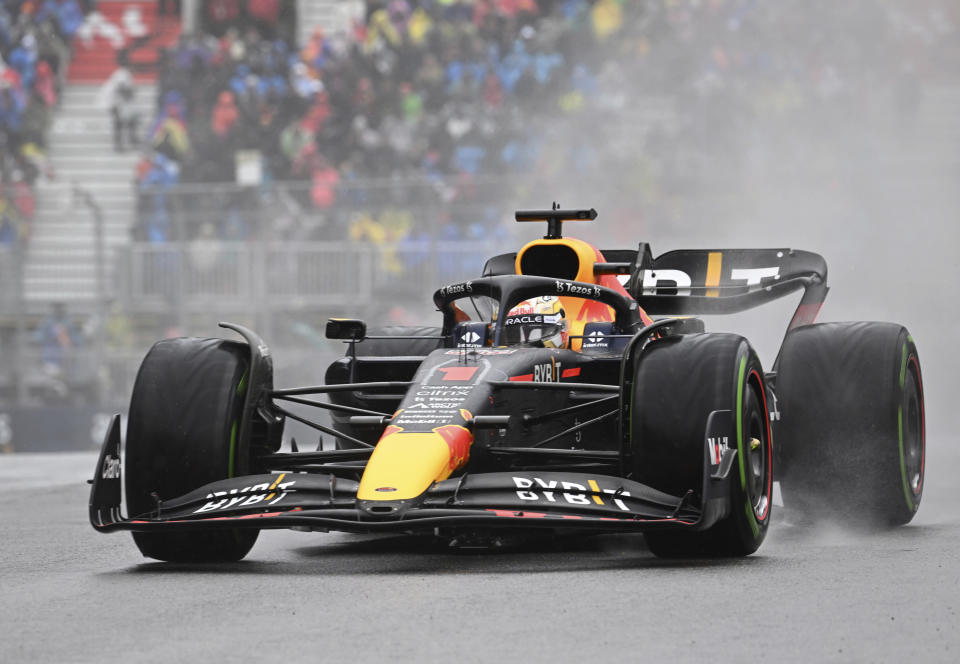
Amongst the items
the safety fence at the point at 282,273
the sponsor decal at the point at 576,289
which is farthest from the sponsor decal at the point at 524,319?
the safety fence at the point at 282,273

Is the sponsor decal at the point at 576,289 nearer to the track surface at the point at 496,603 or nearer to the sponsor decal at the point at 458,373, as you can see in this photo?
the sponsor decal at the point at 458,373

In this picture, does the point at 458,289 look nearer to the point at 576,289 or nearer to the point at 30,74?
the point at 576,289

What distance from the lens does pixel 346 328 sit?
7059mm

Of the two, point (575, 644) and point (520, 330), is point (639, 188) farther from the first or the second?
point (575, 644)

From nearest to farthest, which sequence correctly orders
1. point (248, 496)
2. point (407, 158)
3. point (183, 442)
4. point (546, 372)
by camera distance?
point (248, 496)
point (183, 442)
point (546, 372)
point (407, 158)

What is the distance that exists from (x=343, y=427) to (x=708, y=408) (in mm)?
2694

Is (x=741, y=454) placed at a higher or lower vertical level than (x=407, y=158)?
lower

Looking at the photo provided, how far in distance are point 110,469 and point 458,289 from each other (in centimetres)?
210

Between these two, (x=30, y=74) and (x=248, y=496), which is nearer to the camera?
(x=248, y=496)

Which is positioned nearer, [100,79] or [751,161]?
[751,161]

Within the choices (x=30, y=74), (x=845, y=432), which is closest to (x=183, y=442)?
(x=845, y=432)

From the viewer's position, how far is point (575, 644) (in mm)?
3857

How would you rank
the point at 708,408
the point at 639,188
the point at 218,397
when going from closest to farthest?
the point at 708,408
the point at 218,397
the point at 639,188

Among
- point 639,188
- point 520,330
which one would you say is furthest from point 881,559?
point 639,188
